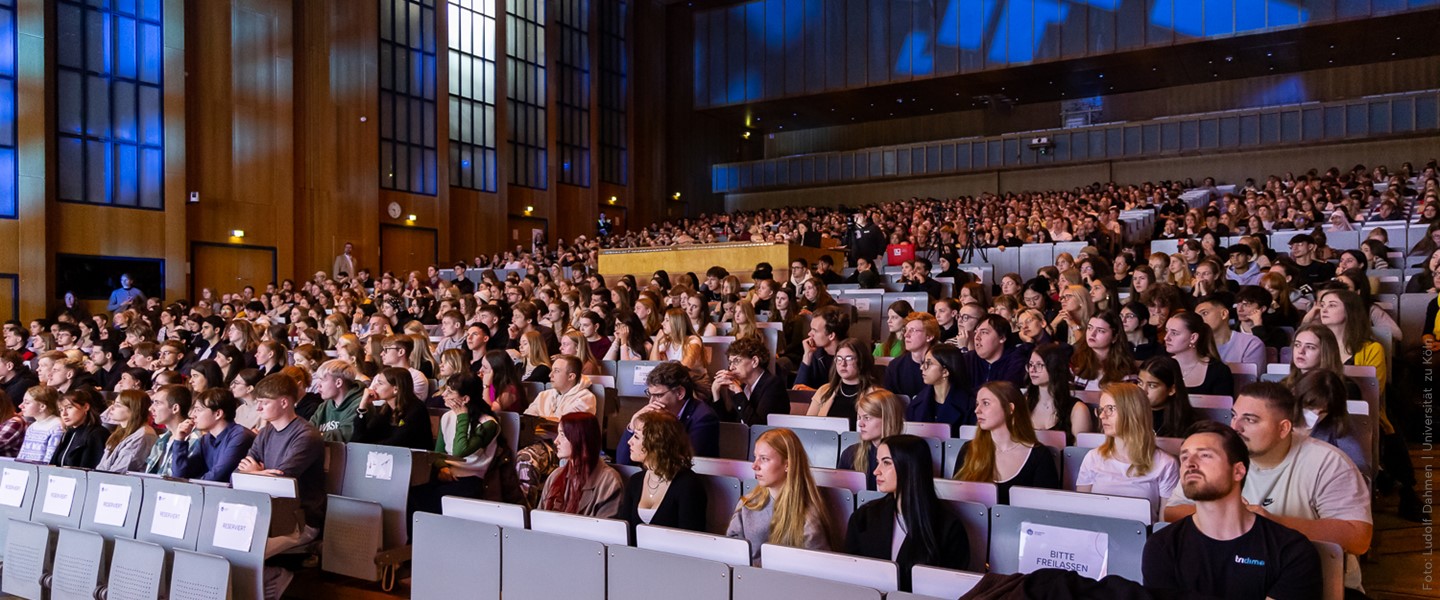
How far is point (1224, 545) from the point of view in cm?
254

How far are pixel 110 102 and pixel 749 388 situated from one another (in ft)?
42.9

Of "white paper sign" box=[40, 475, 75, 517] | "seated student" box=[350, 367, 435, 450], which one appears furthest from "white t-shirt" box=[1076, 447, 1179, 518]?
"white paper sign" box=[40, 475, 75, 517]

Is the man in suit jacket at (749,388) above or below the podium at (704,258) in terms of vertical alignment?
below

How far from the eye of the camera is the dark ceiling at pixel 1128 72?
18750mm

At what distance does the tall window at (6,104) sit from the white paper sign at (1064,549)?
14.8m

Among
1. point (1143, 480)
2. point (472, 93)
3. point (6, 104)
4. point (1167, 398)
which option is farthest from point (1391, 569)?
point (472, 93)

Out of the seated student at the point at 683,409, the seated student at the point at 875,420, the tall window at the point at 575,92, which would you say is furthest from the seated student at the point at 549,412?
the tall window at the point at 575,92

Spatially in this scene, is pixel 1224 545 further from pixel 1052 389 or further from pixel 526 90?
pixel 526 90

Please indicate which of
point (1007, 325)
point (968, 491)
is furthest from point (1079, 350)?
point (968, 491)

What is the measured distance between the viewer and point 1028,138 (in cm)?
2250

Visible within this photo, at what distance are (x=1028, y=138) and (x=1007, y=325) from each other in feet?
60.4

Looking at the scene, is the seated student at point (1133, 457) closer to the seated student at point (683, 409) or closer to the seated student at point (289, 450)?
the seated student at point (683, 409)

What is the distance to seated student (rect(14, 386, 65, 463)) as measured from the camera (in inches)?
227

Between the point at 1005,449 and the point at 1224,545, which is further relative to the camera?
the point at 1005,449
